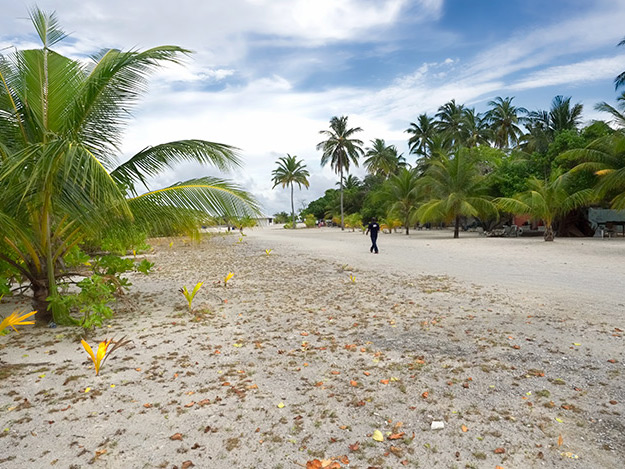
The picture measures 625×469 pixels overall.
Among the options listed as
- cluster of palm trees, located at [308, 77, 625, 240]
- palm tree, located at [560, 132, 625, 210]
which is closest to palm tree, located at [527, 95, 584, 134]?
cluster of palm trees, located at [308, 77, 625, 240]

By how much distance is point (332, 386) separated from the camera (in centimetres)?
342

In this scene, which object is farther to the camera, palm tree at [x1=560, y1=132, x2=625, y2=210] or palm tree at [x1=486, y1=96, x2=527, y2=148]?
palm tree at [x1=486, y1=96, x2=527, y2=148]

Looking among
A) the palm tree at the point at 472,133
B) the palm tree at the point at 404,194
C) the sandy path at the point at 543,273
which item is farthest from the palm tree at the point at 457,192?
the palm tree at the point at 472,133

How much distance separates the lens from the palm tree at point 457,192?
23.6 m

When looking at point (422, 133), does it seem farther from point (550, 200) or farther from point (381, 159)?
point (550, 200)

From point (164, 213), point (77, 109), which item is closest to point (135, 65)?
point (77, 109)

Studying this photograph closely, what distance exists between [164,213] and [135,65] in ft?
6.79

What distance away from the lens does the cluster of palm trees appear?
17.9 metres

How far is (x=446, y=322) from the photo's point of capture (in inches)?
207

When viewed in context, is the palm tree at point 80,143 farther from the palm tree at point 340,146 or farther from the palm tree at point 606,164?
the palm tree at point 340,146

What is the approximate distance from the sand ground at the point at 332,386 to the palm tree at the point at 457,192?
17410mm

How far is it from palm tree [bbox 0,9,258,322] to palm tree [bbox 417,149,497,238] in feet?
66.3

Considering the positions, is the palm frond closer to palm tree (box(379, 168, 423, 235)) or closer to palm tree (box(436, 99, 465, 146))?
palm tree (box(379, 168, 423, 235))

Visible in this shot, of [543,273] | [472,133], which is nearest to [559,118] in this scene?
[472,133]
